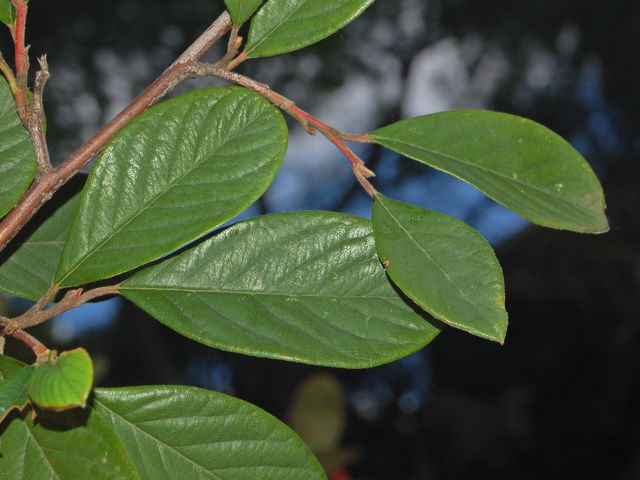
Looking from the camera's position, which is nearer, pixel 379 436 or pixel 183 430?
pixel 183 430

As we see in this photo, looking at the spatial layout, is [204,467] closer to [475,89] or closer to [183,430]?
[183,430]

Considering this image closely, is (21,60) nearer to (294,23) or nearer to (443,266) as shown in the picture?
(294,23)

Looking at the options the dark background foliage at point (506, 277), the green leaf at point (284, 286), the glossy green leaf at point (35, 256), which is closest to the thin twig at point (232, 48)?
the green leaf at point (284, 286)

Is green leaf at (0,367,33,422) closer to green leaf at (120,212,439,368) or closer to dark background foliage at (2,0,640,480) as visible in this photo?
green leaf at (120,212,439,368)

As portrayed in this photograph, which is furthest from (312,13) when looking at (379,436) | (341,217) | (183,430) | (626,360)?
(379,436)

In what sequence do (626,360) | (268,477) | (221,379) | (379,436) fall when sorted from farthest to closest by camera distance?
(379,436)
(221,379)
(626,360)
(268,477)

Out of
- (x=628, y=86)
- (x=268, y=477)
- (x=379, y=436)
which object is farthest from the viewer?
(x=628, y=86)

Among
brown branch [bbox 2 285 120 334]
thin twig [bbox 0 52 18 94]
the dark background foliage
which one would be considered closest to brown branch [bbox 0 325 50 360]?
brown branch [bbox 2 285 120 334]
